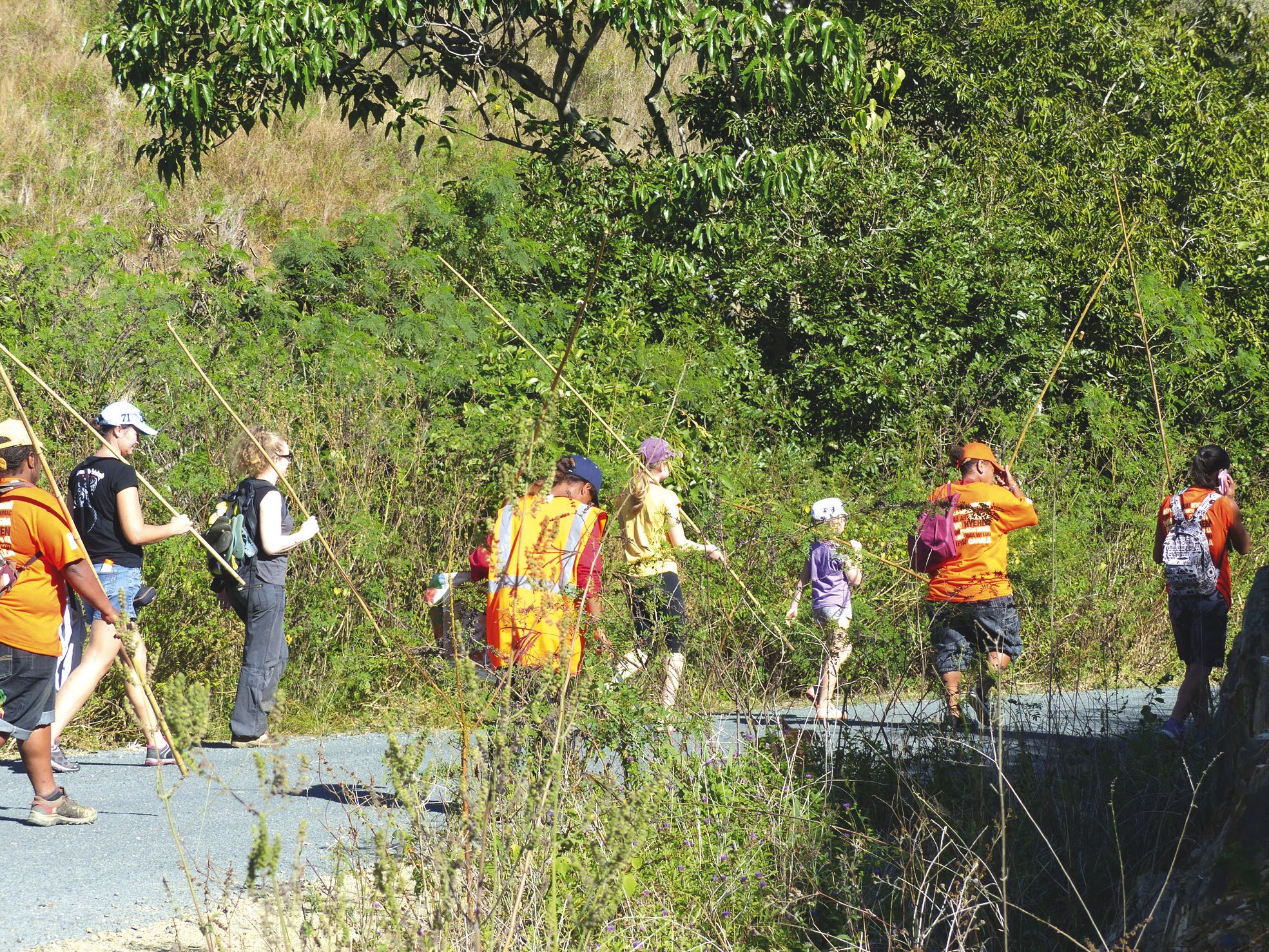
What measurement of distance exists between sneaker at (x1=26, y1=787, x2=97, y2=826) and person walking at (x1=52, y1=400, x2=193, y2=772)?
64cm

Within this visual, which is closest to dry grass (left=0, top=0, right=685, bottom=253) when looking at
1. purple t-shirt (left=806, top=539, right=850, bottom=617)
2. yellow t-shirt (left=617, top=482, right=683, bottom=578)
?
yellow t-shirt (left=617, top=482, right=683, bottom=578)

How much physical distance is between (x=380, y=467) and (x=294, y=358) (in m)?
1.72

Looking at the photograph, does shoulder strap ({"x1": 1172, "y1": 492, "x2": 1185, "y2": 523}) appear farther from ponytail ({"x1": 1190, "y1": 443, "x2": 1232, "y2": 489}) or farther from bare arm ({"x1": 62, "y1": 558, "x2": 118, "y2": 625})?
bare arm ({"x1": 62, "y1": 558, "x2": 118, "y2": 625})

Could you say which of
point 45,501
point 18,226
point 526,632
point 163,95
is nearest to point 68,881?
point 45,501

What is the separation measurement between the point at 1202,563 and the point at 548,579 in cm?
409

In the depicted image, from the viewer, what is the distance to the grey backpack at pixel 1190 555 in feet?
21.7

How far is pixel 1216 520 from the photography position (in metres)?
6.66

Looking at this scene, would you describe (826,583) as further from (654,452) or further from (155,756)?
(155,756)

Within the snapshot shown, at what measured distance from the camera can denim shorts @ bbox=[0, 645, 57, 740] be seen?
5.19 metres

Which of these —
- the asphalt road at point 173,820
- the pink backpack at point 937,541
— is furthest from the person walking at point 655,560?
the pink backpack at point 937,541

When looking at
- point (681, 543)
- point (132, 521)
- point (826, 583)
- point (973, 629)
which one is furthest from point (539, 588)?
point (826, 583)

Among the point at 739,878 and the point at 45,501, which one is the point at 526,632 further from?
the point at 45,501

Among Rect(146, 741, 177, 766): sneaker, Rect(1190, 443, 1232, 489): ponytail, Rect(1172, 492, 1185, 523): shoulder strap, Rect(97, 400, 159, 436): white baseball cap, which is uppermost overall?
Rect(1190, 443, 1232, 489): ponytail

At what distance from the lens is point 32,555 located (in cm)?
527
